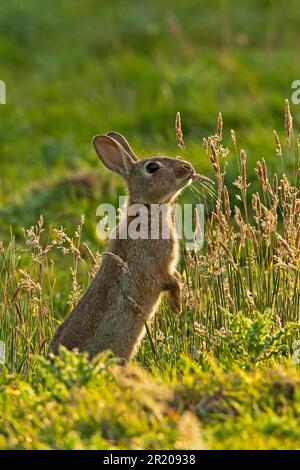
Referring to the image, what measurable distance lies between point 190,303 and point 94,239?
148 inches

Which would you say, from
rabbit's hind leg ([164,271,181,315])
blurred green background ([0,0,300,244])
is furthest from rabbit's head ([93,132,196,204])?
blurred green background ([0,0,300,244])

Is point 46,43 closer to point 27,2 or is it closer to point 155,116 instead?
point 27,2

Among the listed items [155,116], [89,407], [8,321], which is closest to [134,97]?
[155,116]

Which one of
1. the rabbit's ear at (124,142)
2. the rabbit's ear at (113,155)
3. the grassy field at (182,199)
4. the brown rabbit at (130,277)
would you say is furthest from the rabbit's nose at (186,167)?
the rabbit's ear at (124,142)

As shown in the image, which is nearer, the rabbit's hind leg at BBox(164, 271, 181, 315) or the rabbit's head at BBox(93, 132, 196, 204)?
the rabbit's hind leg at BBox(164, 271, 181, 315)

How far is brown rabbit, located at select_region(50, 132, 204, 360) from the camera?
6316mm

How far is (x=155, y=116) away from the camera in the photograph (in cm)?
1433

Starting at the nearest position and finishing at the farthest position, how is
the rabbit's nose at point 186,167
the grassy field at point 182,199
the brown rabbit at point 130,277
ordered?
the grassy field at point 182,199 → the brown rabbit at point 130,277 → the rabbit's nose at point 186,167

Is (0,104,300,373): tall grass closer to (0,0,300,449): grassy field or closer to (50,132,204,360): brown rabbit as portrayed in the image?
(0,0,300,449): grassy field

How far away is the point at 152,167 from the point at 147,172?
2.2 inches

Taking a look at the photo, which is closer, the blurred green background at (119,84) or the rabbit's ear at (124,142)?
the rabbit's ear at (124,142)

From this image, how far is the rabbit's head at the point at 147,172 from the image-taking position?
682cm

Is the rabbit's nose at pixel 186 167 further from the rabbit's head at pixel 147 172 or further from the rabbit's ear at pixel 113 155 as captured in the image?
the rabbit's ear at pixel 113 155

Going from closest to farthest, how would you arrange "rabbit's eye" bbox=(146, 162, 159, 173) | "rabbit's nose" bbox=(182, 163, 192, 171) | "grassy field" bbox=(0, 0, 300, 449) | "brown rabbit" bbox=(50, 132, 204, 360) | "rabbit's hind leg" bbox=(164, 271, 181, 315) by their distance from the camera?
1. "grassy field" bbox=(0, 0, 300, 449)
2. "brown rabbit" bbox=(50, 132, 204, 360)
3. "rabbit's hind leg" bbox=(164, 271, 181, 315)
4. "rabbit's nose" bbox=(182, 163, 192, 171)
5. "rabbit's eye" bbox=(146, 162, 159, 173)
